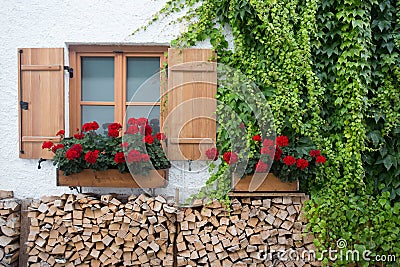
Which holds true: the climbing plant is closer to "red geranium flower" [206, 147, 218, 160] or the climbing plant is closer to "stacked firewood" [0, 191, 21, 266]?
"red geranium flower" [206, 147, 218, 160]

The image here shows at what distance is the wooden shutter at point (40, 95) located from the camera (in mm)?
4055

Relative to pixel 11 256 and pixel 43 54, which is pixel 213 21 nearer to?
pixel 43 54

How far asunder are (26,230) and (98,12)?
220cm

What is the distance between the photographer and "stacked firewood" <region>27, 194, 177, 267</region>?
3727mm

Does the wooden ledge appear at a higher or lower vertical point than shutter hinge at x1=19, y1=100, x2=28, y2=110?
lower

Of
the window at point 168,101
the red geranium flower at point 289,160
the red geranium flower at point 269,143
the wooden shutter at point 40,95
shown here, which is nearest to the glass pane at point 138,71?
the window at point 168,101

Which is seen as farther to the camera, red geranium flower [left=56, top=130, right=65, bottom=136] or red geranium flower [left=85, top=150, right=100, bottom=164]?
red geranium flower [left=56, top=130, right=65, bottom=136]

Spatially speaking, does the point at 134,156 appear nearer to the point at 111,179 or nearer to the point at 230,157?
the point at 111,179

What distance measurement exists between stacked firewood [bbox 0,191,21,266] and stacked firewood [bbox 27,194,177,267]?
30cm

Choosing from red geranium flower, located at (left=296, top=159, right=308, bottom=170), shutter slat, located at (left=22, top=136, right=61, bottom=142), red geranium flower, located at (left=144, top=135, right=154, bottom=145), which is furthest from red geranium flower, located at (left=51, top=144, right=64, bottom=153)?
red geranium flower, located at (left=296, top=159, right=308, bottom=170)

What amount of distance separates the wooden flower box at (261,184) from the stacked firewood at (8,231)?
207 cm

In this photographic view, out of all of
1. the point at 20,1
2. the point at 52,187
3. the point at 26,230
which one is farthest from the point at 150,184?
the point at 20,1

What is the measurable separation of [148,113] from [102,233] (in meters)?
1.24

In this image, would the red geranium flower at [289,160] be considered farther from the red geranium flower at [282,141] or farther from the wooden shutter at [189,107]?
the wooden shutter at [189,107]
